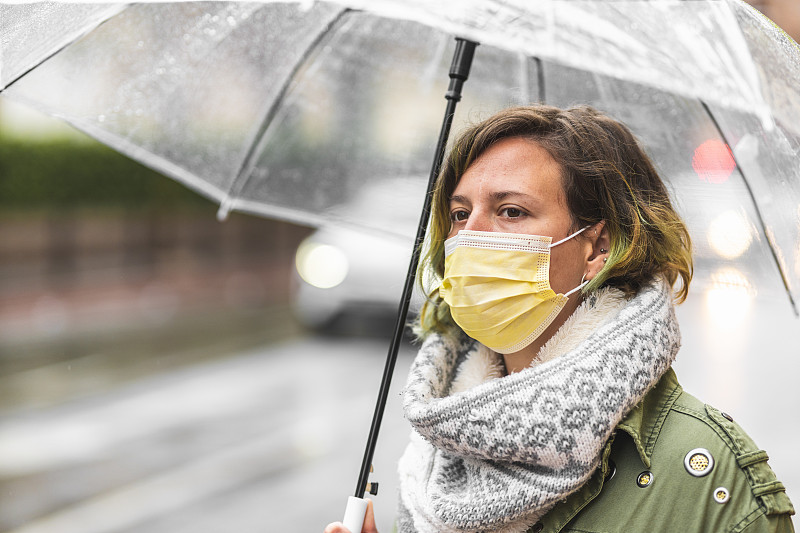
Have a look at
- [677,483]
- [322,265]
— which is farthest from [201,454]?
[677,483]

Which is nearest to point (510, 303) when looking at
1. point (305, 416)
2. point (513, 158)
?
point (513, 158)

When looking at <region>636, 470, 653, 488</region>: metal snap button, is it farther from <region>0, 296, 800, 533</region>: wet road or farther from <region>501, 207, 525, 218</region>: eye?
<region>0, 296, 800, 533</region>: wet road

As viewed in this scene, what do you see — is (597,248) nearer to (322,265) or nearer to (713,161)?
(713,161)

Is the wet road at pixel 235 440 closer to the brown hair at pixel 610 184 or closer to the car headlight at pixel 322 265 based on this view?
the car headlight at pixel 322 265

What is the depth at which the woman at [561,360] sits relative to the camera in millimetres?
1840

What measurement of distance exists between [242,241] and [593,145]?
2039cm

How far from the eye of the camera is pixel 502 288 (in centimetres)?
223

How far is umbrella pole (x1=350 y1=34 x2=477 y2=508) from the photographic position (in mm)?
2371

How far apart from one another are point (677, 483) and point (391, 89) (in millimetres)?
2016

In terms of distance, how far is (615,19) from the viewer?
6.84 feet

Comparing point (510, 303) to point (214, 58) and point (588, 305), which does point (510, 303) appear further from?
point (214, 58)

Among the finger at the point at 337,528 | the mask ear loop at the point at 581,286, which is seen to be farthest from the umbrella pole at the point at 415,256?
the mask ear loop at the point at 581,286

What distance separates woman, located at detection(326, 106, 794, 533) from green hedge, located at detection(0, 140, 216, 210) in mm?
16392

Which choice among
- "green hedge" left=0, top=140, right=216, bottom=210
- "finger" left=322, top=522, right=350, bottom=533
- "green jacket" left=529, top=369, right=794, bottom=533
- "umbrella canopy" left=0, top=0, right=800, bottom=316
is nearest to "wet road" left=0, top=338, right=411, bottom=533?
"umbrella canopy" left=0, top=0, right=800, bottom=316
